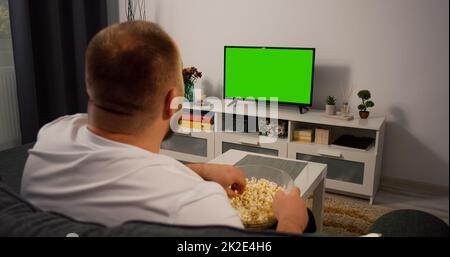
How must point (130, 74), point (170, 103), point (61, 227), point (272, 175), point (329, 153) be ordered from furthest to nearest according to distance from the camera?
point (329, 153) < point (272, 175) < point (170, 103) < point (130, 74) < point (61, 227)

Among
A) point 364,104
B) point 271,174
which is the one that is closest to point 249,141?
point 364,104

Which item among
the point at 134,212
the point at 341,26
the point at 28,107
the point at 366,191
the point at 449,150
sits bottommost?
the point at 366,191

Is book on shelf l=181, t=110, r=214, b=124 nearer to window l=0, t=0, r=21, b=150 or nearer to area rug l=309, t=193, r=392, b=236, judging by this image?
area rug l=309, t=193, r=392, b=236

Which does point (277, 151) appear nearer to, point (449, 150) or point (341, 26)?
point (341, 26)

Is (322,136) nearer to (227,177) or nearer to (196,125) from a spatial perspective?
(196,125)

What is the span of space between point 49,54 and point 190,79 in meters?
1.20

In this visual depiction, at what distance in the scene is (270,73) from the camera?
308cm

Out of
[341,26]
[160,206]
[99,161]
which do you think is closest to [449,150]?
[160,206]

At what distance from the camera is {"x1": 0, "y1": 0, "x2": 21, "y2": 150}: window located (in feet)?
10.1

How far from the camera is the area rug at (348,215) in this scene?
7.25 feet

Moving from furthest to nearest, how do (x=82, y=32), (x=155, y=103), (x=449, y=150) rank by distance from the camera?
(x=82, y=32), (x=155, y=103), (x=449, y=150)

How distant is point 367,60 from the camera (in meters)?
2.90

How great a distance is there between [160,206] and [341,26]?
8.69 ft

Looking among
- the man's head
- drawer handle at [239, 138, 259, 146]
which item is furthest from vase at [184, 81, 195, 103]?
the man's head
